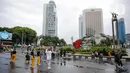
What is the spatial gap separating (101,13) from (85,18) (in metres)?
16.2

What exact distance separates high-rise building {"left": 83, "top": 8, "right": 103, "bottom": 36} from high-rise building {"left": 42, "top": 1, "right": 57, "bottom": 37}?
36336 mm

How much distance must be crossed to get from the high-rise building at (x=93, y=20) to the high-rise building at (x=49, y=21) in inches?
1431

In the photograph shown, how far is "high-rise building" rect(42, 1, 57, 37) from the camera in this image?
175625mm

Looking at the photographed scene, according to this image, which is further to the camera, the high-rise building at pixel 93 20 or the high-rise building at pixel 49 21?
the high-rise building at pixel 49 21

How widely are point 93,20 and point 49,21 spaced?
4866 cm

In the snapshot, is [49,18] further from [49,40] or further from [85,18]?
[49,40]

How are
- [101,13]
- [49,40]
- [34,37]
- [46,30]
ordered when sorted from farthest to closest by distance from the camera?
[46,30], [101,13], [49,40], [34,37]

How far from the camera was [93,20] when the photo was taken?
517 ft

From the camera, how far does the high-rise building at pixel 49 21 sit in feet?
576

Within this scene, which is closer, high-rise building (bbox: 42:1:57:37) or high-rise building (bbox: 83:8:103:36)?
high-rise building (bbox: 83:8:103:36)

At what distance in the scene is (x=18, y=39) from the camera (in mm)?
86000

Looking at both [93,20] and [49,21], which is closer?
[93,20]

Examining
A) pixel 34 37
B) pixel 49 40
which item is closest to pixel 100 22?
pixel 49 40

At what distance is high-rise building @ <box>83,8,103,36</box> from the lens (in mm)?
155750
